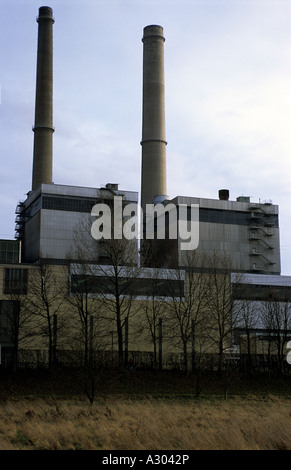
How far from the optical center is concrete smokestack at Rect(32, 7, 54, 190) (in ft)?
250

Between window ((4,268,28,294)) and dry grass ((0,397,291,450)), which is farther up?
window ((4,268,28,294))

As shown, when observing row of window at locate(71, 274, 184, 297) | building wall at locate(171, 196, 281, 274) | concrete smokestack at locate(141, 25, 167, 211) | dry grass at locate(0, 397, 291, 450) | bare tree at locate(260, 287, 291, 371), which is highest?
concrete smokestack at locate(141, 25, 167, 211)

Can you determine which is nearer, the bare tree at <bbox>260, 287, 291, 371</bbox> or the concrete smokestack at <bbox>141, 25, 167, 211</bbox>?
the bare tree at <bbox>260, 287, 291, 371</bbox>

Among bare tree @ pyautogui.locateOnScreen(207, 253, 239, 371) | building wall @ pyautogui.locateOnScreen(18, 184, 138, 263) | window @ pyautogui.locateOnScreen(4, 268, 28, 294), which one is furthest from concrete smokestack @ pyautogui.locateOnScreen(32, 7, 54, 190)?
bare tree @ pyautogui.locateOnScreen(207, 253, 239, 371)

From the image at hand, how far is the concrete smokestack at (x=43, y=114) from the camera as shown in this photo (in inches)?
2995

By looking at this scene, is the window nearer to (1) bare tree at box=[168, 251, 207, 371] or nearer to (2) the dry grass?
(1) bare tree at box=[168, 251, 207, 371]

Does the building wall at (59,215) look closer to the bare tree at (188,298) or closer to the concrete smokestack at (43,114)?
the concrete smokestack at (43,114)

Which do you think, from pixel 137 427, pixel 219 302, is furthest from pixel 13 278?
pixel 137 427

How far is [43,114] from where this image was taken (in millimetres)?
77188

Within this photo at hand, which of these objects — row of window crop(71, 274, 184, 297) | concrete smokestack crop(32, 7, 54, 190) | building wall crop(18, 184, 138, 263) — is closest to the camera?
row of window crop(71, 274, 184, 297)

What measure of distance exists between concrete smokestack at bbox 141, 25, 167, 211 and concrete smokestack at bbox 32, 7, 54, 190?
12.0 m

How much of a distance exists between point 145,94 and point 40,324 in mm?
39133
